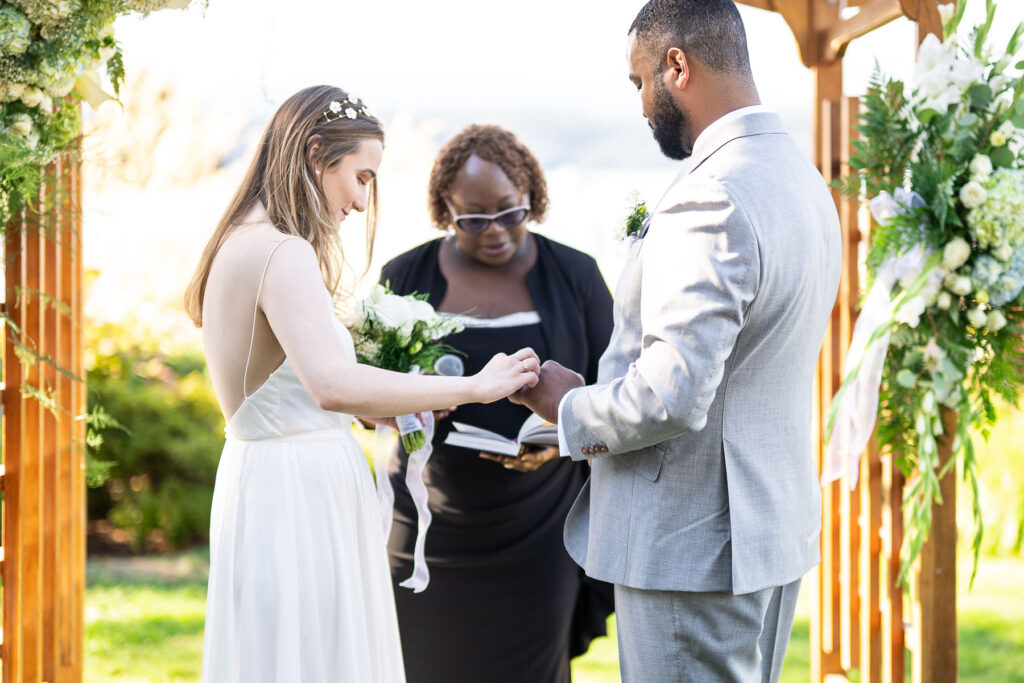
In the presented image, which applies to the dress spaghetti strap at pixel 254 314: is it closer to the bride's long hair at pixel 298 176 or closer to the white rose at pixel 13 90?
the bride's long hair at pixel 298 176

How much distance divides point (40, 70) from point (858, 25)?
296 cm

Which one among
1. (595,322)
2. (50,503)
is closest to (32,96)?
(50,503)

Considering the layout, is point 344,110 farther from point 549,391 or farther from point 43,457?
point 43,457

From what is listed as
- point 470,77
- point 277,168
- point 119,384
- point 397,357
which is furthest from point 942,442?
point 470,77

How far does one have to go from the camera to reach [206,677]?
2426 millimetres

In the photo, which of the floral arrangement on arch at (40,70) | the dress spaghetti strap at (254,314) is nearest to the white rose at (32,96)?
the floral arrangement on arch at (40,70)

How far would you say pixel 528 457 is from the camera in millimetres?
3398

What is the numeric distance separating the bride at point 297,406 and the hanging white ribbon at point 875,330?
41.5 inches

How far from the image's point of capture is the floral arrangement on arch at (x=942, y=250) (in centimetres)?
268

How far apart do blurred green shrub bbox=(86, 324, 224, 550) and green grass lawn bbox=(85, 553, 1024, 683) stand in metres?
0.27

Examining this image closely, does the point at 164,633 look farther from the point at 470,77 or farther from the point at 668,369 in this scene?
the point at 470,77

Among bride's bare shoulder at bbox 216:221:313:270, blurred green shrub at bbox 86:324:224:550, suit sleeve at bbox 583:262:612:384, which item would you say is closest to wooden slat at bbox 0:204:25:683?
bride's bare shoulder at bbox 216:221:313:270

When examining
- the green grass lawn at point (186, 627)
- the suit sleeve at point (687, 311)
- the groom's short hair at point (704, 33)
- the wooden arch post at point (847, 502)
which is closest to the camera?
the suit sleeve at point (687, 311)

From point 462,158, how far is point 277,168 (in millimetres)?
1251
